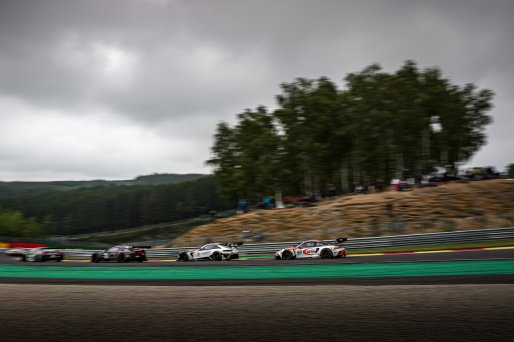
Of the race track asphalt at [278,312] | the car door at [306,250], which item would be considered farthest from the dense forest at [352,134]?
the race track asphalt at [278,312]

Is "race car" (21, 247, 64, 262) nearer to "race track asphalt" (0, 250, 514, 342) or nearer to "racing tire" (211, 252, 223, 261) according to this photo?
"racing tire" (211, 252, 223, 261)

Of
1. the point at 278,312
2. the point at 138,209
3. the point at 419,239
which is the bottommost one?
the point at 419,239

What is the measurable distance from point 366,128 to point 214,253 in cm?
2267

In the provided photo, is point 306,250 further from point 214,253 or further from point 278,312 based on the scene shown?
point 278,312

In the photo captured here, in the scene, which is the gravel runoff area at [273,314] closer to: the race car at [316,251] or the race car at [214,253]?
the race car at [316,251]

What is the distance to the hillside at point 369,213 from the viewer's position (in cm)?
2806

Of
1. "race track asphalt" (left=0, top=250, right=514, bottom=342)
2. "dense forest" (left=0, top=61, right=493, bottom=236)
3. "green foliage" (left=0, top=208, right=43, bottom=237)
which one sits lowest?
"green foliage" (left=0, top=208, right=43, bottom=237)

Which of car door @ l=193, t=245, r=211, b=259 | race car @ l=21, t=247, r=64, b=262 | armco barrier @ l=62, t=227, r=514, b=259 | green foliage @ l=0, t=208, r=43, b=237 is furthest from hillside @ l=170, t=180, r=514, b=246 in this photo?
green foliage @ l=0, t=208, r=43, b=237

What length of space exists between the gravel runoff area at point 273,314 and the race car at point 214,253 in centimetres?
1141

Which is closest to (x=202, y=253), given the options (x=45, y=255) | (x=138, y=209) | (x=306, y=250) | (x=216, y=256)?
(x=216, y=256)

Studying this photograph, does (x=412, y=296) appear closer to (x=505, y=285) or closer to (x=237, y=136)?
(x=505, y=285)

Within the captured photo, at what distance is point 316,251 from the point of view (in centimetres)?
1825

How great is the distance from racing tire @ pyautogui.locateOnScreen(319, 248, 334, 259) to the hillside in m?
7.62

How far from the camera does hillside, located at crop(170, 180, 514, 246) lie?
28.1 m
